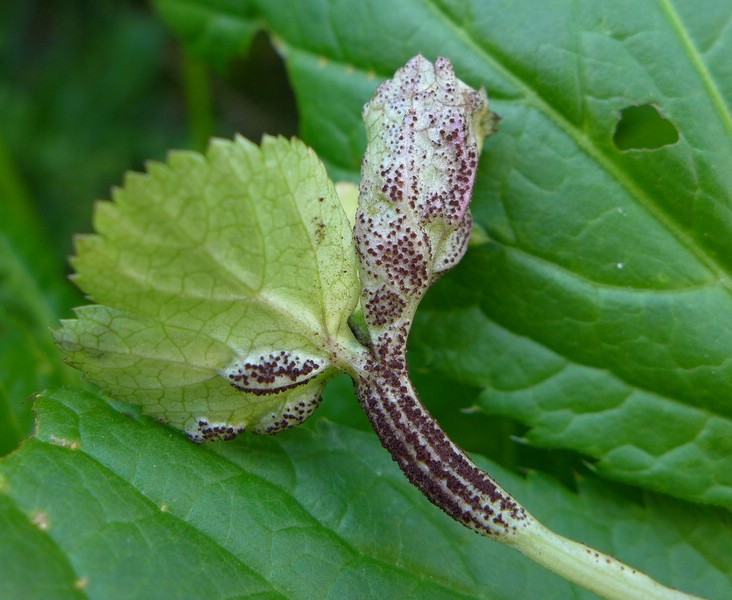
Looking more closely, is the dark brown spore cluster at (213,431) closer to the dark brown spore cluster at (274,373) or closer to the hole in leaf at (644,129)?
the dark brown spore cluster at (274,373)

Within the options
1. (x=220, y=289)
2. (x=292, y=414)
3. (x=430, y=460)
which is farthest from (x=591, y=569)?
(x=220, y=289)

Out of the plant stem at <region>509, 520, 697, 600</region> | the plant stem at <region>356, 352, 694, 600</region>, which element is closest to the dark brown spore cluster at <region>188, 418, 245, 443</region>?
the plant stem at <region>356, 352, 694, 600</region>

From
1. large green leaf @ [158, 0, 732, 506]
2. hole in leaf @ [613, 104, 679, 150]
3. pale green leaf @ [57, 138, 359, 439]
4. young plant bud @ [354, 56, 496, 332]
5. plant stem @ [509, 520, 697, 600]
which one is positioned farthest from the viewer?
hole in leaf @ [613, 104, 679, 150]

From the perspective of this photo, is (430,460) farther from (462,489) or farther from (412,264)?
(412,264)

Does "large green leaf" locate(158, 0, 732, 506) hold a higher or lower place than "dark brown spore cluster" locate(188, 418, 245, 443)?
higher

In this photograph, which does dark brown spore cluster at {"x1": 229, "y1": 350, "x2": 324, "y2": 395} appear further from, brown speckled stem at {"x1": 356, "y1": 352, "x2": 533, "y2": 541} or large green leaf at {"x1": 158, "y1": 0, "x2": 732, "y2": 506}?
large green leaf at {"x1": 158, "y1": 0, "x2": 732, "y2": 506}

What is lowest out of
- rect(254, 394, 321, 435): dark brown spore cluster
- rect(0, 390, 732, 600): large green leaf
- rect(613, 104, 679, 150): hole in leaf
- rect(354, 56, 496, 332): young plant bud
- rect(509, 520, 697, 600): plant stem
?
rect(0, 390, 732, 600): large green leaf
